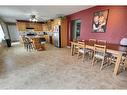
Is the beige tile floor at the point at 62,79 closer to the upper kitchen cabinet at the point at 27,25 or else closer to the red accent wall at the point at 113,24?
the red accent wall at the point at 113,24

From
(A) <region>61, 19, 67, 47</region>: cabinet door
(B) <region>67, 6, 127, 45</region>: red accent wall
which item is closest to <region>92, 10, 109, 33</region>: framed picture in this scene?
(B) <region>67, 6, 127, 45</region>: red accent wall

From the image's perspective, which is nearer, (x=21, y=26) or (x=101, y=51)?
(x=101, y=51)

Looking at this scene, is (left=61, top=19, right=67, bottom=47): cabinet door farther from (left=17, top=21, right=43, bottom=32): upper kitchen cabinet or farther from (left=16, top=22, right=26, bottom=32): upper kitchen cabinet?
(left=16, top=22, right=26, bottom=32): upper kitchen cabinet

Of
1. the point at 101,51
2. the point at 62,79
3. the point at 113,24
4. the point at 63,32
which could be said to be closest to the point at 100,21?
the point at 113,24

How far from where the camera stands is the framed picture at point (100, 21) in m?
3.81

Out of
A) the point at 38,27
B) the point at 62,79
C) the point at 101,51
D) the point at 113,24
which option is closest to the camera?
the point at 62,79

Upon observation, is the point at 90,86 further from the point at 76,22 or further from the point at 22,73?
the point at 76,22

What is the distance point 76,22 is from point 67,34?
39.6 inches

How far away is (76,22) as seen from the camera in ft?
20.5

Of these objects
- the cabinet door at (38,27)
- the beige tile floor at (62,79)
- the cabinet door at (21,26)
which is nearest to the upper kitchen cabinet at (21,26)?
the cabinet door at (21,26)

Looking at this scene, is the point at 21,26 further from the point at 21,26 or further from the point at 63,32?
the point at 63,32

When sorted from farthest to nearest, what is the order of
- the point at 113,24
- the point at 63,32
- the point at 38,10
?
the point at 63,32 → the point at 38,10 → the point at 113,24

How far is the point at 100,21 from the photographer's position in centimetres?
401

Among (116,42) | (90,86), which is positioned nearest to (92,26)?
(116,42)
